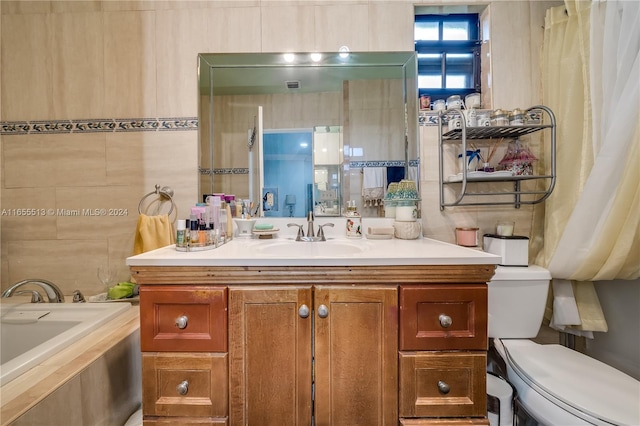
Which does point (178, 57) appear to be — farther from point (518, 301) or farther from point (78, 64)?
point (518, 301)

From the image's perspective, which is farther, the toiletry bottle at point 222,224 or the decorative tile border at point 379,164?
the decorative tile border at point 379,164

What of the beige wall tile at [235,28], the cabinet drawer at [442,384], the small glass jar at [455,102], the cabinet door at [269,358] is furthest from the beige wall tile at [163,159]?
the small glass jar at [455,102]

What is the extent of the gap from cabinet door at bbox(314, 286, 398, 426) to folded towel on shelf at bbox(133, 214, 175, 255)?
965mm

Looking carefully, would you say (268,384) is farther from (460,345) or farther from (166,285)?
(460,345)

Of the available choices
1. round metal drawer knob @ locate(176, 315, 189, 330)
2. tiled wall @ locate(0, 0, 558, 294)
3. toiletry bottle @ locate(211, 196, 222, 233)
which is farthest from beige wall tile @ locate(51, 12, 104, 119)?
round metal drawer knob @ locate(176, 315, 189, 330)

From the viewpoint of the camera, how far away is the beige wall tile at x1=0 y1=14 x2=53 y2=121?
1384 mm

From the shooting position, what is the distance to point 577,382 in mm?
929

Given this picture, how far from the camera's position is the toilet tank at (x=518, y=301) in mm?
1183

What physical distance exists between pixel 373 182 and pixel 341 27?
0.83m

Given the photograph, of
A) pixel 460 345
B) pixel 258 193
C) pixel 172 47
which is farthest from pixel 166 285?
pixel 172 47

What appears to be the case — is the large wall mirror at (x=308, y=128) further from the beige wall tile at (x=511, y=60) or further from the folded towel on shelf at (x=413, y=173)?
the beige wall tile at (x=511, y=60)

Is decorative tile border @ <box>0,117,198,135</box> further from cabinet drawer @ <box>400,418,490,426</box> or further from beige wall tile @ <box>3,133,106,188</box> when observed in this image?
cabinet drawer @ <box>400,418,490,426</box>

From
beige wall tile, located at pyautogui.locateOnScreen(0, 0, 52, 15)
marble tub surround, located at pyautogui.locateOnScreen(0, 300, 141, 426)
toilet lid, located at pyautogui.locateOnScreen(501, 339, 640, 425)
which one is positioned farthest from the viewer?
beige wall tile, located at pyautogui.locateOnScreen(0, 0, 52, 15)

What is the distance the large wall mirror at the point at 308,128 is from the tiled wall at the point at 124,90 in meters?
0.07
